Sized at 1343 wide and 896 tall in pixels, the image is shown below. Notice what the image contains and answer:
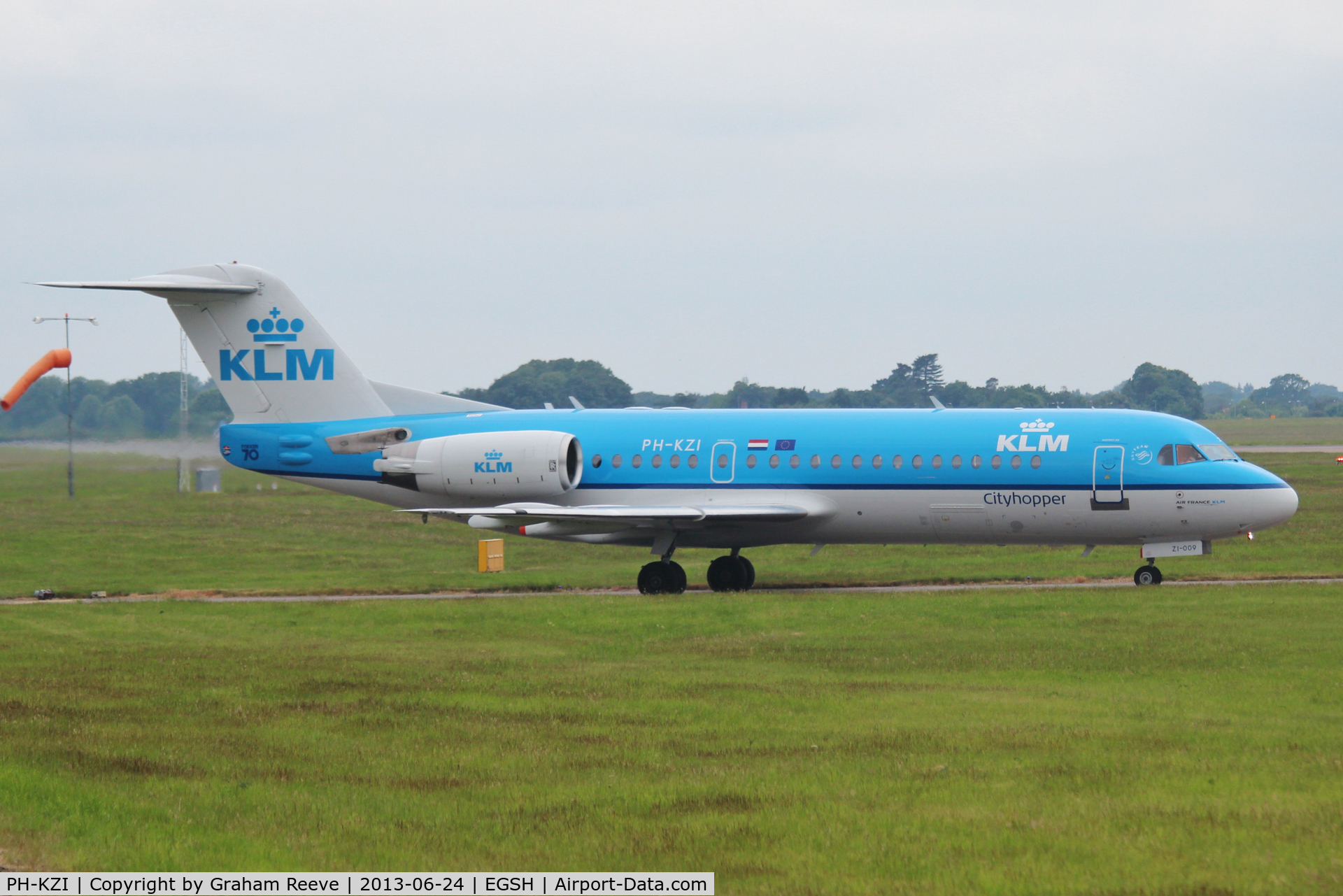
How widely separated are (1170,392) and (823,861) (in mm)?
112257

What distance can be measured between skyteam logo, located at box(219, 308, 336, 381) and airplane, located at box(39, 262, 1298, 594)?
0.04m

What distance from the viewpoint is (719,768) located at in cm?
1133

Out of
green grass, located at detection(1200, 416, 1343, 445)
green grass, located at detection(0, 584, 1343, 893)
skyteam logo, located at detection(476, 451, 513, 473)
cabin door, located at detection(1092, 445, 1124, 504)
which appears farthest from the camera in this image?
green grass, located at detection(1200, 416, 1343, 445)

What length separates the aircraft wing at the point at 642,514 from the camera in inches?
1041

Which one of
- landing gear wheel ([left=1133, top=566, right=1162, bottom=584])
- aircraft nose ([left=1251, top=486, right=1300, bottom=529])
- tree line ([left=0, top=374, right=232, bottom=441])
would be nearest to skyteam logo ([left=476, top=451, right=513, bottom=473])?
tree line ([left=0, top=374, right=232, bottom=441])

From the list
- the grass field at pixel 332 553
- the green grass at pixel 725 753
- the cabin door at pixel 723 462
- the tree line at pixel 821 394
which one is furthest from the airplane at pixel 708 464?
the tree line at pixel 821 394

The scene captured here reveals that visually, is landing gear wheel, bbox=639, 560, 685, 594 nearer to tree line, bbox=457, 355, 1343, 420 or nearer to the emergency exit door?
the emergency exit door

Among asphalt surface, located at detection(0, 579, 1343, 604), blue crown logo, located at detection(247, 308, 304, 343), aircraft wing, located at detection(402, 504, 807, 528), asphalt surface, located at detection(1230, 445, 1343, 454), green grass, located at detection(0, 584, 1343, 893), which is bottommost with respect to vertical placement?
asphalt surface, located at detection(0, 579, 1343, 604)

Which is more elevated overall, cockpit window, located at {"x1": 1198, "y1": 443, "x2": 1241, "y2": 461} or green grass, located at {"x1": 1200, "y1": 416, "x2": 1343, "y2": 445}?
green grass, located at {"x1": 1200, "y1": 416, "x2": 1343, "y2": 445}

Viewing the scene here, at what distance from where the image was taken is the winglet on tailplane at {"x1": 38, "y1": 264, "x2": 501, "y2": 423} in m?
30.7

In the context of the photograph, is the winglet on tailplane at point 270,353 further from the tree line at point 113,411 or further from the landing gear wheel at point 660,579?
the landing gear wheel at point 660,579

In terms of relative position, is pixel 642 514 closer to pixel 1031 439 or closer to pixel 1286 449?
pixel 1031 439

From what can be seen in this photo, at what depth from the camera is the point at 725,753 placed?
473 inches

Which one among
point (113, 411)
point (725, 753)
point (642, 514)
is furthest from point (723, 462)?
point (113, 411)
